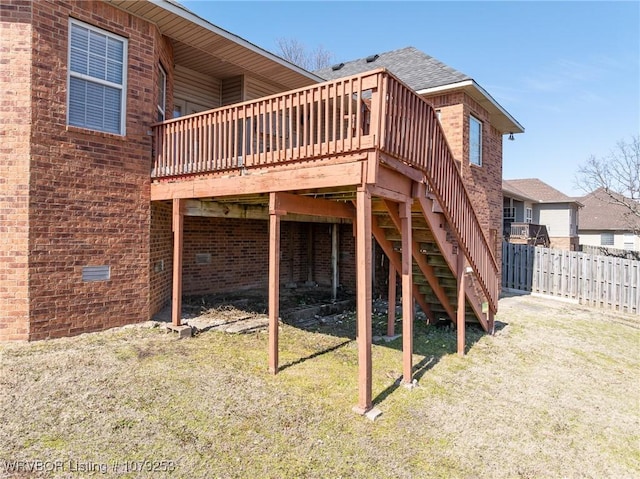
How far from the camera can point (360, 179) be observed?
174 inches

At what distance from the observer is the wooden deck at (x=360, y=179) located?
4453 mm

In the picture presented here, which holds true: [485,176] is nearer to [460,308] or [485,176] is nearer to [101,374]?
[460,308]

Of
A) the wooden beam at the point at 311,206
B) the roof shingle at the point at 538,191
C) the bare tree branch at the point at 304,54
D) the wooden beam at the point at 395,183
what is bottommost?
the wooden beam at the point at 311,206

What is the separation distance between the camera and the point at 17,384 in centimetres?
441

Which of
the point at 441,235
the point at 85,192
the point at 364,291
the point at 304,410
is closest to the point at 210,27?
the point at 85,192

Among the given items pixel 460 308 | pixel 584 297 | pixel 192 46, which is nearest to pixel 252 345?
pixel 460 308

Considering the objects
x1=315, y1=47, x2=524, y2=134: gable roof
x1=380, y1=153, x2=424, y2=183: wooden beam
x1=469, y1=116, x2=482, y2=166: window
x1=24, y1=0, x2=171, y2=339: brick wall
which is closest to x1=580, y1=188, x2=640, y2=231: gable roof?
x1=315, y1=47, x2=524, y2=134: gable roof

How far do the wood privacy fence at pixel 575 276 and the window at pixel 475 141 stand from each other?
4.84 meters

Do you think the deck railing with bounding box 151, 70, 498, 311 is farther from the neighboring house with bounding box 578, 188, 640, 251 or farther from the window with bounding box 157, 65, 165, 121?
the neighboring house with bounding box 578, 188, 640, 251

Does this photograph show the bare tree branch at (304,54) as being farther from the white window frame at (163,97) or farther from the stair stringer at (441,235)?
the stair stringer at (441,235)

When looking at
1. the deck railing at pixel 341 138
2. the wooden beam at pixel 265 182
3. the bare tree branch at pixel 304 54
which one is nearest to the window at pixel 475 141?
the deck railing at pixel 341 138

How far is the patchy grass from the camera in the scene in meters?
3.35

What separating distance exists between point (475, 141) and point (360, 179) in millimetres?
8538

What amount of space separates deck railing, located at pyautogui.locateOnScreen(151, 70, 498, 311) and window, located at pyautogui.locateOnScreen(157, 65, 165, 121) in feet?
3.39
